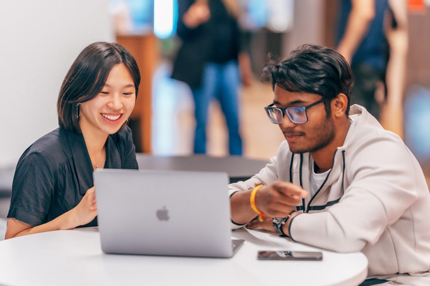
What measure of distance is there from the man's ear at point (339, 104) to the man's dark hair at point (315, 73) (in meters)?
0.02

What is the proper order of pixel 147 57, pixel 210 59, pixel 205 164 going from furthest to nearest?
pixel 147 57 → pixel 210 59 → pixel 205 164

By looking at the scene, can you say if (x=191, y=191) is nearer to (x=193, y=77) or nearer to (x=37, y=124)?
(x=37, y=124)

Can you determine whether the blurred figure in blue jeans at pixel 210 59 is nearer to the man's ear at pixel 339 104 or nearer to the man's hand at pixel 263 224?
the man's ear at pixel 339 104

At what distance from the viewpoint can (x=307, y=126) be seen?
213 centimetres

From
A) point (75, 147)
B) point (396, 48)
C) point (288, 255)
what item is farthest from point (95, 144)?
point (396, 48)

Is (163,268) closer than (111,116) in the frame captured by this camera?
Yes

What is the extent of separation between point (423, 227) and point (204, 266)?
765mm

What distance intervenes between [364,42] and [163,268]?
3.82m

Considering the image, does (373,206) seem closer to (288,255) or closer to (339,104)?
(288,255)

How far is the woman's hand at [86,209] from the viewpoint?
211 cm

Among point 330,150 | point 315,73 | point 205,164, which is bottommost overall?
point 205,164

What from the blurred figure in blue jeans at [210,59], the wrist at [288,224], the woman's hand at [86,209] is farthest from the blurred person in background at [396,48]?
the woman's hand at [86,209]

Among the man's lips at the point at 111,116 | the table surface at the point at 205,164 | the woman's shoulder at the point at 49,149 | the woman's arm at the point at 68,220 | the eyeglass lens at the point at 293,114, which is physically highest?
the eyeglass lens at the point at 293,114

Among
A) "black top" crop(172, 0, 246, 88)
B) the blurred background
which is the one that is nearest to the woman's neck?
the blurred background
